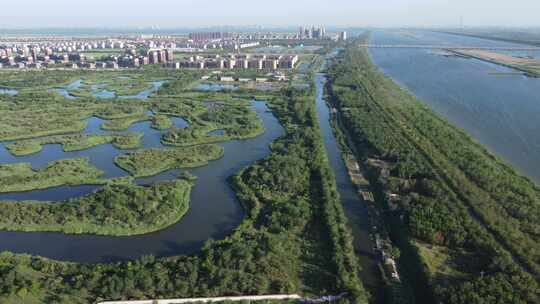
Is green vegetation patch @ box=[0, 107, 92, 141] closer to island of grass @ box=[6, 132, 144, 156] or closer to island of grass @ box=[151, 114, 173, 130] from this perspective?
island of grass @ box=[6, 132, 144, 156]

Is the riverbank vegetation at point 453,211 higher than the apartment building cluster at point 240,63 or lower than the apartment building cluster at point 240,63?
lower

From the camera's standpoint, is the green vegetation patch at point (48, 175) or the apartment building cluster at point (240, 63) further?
the apartment building cluster at point (240, 63)

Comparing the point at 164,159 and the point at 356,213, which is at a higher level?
the point at 164,159

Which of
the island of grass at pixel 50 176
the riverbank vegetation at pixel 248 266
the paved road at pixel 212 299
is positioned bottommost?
the paved road at pixel 212 299

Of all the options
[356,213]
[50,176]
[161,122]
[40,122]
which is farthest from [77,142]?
[356,213]

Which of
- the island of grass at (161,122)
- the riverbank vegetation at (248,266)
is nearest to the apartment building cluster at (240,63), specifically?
the island of grass at (161,122)

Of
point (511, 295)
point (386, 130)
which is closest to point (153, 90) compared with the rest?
point (386, 130)

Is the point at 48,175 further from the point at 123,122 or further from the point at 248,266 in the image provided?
the point at 248,266

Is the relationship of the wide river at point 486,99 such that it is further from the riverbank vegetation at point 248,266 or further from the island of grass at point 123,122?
the island of grass at point 123,122
